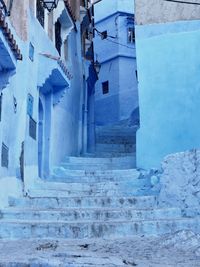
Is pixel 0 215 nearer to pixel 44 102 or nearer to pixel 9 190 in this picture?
pixel 9 190

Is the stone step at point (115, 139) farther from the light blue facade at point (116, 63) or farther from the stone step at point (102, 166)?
the light blue facade at point (116, 63)

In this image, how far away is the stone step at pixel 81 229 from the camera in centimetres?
666

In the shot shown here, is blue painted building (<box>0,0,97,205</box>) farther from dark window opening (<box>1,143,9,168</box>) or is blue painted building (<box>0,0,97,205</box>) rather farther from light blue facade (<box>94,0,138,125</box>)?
light blue facade (<box>94,0,138,125</box>)

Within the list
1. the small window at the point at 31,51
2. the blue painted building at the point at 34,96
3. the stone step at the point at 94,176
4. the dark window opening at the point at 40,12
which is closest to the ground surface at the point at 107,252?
the blue painted building at the point at 34,96

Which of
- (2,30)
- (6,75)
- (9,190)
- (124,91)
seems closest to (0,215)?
(9,190)

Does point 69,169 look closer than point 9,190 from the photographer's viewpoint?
No

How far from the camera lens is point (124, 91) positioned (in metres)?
24.2

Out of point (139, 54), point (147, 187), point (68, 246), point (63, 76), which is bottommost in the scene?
point (68, 246)

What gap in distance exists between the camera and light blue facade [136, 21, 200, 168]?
11000 millimetres

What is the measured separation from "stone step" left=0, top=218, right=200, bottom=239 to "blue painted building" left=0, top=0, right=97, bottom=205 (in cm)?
111

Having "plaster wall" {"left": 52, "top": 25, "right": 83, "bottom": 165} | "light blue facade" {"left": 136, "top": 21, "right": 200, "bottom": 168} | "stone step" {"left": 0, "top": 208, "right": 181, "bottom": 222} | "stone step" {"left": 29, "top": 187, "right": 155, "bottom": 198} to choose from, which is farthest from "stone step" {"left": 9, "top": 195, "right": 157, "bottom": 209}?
"plaster wall" {"left": 52, "top": 25, "right": 83, "bottom": 165}

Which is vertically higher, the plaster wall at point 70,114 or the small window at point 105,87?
the small window at point 105,87

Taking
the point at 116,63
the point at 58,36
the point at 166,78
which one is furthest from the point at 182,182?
the point at 116,63

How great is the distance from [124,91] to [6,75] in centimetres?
1702
